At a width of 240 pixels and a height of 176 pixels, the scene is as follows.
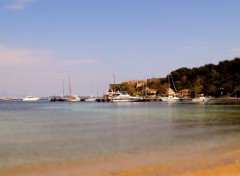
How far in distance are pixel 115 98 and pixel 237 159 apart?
13794cm

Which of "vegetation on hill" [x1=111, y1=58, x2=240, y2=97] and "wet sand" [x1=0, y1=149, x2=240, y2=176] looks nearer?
"wet sand" [x1=0, y1=149, x2=240, y2=176]

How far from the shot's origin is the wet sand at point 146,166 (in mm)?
12578

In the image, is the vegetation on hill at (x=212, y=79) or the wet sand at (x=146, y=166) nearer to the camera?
the wet sand at (x=146, y=166)

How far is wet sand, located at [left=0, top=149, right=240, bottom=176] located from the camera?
41.3 ft

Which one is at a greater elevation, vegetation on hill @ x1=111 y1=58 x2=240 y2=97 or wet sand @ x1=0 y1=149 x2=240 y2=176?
vegetation on hill @ x1=111 y1=58 x2=240 y2=97

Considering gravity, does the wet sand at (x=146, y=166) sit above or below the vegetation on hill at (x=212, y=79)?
below

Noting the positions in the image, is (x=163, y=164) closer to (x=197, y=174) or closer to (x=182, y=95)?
(x=197, y=174)

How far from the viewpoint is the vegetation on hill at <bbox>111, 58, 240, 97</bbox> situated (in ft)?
585

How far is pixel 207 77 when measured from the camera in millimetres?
190250

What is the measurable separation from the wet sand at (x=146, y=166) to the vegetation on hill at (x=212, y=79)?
6442 inches

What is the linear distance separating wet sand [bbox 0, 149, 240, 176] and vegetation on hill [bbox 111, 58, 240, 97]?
537 ft

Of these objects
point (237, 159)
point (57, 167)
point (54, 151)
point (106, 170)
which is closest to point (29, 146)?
point (54, 151)

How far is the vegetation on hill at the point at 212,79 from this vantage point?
585ft

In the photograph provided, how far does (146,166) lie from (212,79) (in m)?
179
